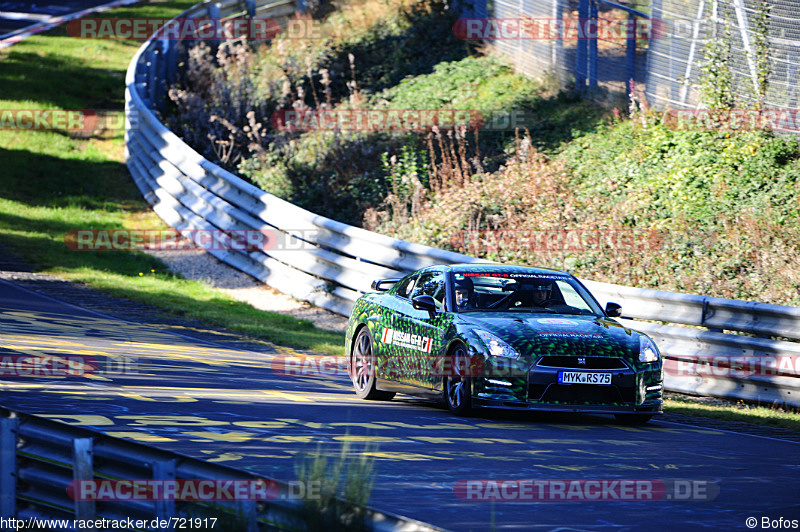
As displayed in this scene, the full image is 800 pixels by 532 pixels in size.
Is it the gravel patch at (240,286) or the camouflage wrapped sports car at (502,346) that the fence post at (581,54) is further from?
the camouflage wrapped sports car at (502,346)

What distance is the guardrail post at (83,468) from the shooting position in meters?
5.19

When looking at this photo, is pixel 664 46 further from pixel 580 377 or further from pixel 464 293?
pixel 580 377

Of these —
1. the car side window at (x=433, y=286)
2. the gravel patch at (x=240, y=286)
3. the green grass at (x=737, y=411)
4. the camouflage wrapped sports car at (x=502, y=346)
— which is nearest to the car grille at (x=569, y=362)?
the camouflage wrapped sports car at (x=502, y=346)

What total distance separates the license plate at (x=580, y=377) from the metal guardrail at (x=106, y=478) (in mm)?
5029

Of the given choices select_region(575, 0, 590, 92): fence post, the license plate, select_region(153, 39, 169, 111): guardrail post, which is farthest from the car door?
select_region(153, 39, 169, 111): guardrail post

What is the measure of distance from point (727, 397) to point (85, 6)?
1419 inches

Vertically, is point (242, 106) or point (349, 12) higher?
point (349, 12)

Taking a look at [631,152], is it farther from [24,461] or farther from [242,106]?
[24,461]

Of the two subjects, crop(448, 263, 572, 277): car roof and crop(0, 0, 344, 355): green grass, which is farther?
crop(0, 0, 344, 355): green grass

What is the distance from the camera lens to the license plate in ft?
30.9

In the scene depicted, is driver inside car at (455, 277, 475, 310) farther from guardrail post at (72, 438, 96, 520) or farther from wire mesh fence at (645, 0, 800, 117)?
wire mesh fence at (645, 0, 800, 117)

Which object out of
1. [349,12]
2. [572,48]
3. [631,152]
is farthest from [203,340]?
[349,12]

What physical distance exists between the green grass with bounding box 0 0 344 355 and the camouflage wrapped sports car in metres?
3.23

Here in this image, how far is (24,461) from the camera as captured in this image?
5738 mm
